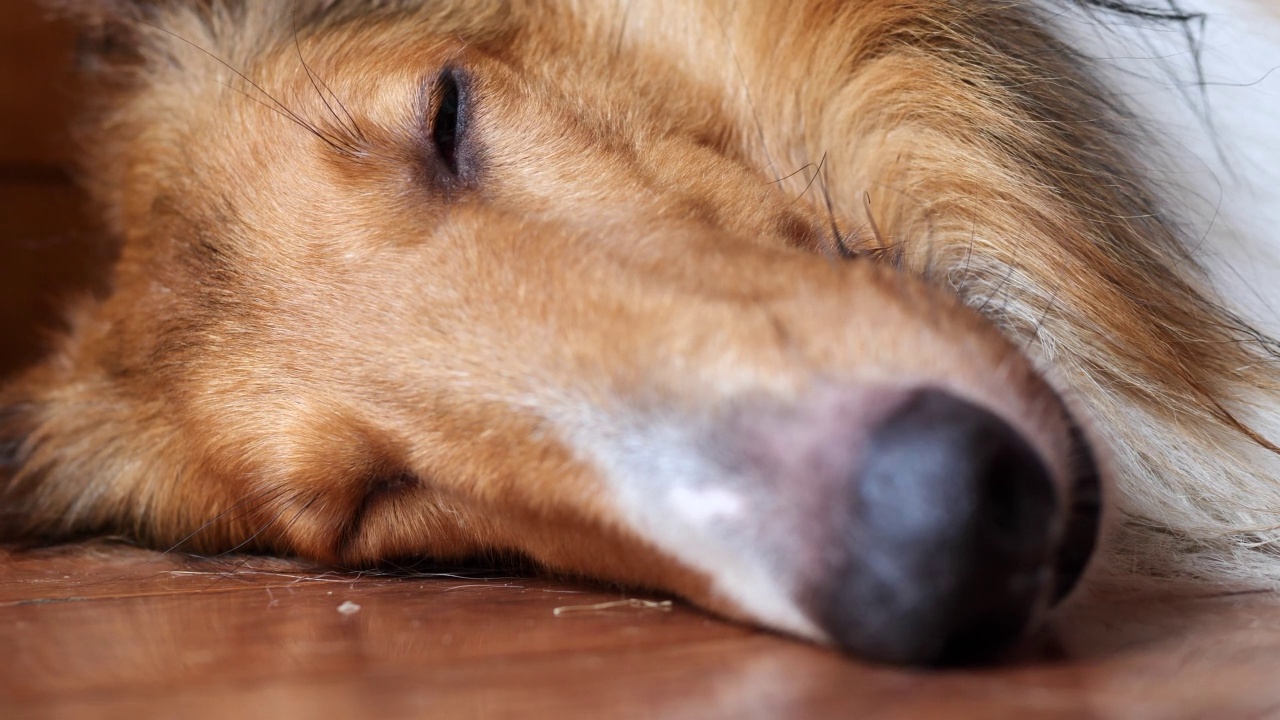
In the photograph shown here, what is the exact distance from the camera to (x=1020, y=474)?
3.51ft

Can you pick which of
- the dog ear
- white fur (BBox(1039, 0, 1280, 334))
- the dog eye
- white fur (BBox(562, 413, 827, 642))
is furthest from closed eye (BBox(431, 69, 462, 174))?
the dog ear

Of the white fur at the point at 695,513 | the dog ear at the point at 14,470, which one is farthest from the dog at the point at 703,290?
the dog ear at the point at 14,470

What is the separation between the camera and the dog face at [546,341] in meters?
1.10

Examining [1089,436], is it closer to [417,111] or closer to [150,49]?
[417,111]

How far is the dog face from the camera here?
1100mm

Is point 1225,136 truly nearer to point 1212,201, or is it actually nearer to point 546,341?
point 1212,201

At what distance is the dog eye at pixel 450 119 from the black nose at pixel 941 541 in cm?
95

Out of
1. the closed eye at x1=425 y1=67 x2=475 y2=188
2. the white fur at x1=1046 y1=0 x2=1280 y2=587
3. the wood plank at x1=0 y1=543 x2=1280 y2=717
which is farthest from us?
the closed eye at x1=425 y1=67 x2=475 y2=188

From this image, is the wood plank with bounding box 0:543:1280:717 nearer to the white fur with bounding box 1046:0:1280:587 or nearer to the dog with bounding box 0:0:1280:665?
the dog with bounding box 0:0:1280:665

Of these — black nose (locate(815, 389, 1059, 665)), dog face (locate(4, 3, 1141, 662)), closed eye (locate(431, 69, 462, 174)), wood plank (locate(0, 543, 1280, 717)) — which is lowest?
wood plank (locate(0, 543, 1280, 717))

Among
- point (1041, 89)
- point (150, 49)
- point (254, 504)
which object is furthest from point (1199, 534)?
point (150, 49)

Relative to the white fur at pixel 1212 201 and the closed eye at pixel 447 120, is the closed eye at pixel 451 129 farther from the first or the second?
the white fur at pixel 1212 201

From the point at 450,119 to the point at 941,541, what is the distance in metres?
1.16

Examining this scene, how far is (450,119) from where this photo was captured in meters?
1.82
